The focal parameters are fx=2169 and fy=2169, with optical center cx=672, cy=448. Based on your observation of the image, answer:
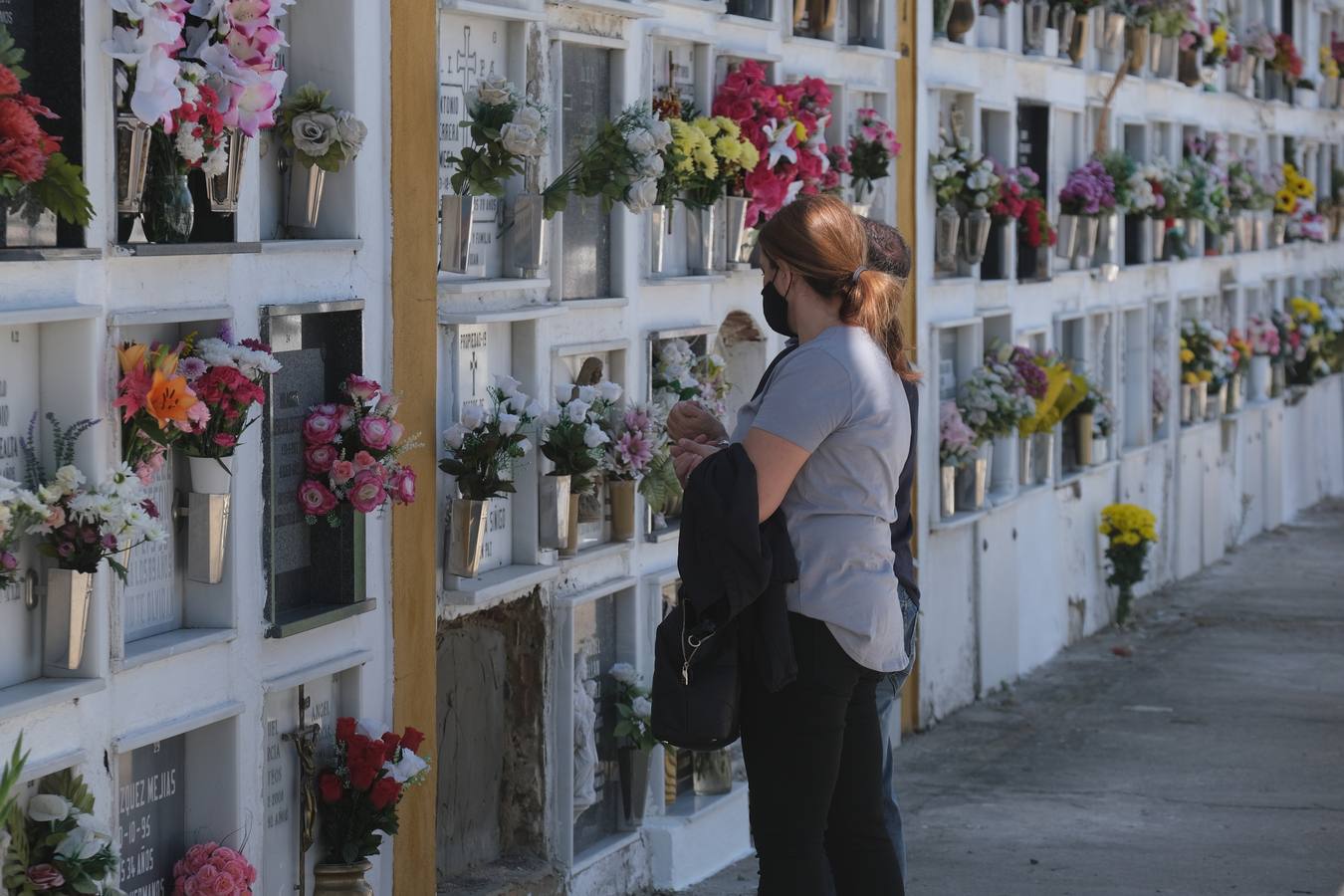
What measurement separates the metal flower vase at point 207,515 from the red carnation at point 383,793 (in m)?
0.82

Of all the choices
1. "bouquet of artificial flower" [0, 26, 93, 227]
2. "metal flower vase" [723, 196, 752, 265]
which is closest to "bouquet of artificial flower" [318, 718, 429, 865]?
"bouquet of artificial flower" [0, 26, 93, 227]

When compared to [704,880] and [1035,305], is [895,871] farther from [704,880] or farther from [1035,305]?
[1035,305]

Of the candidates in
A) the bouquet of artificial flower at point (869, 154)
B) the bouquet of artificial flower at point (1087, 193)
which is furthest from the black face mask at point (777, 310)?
the bouquet of artificial flower at point (1087, 193)

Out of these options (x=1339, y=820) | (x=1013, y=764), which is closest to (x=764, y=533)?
(x=1339, y=820)

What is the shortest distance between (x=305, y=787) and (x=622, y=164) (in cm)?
222

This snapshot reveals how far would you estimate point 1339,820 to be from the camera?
328 inches

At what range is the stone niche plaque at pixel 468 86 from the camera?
241 inches

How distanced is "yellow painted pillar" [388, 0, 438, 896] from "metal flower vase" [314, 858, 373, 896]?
1.10 ft

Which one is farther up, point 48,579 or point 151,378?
point 151,378

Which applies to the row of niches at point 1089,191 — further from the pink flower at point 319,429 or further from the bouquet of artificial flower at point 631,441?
the pink flower at point 319,429

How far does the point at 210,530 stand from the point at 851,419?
4.89 feet

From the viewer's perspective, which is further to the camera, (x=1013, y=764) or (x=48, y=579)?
(x=1013, y=764)

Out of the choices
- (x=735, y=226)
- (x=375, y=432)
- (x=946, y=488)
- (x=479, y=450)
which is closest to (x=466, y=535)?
(x=479, y=450)

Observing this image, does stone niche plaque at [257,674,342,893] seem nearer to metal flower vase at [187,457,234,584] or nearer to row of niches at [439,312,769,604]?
metal flower vase at [187,457,234,584]
